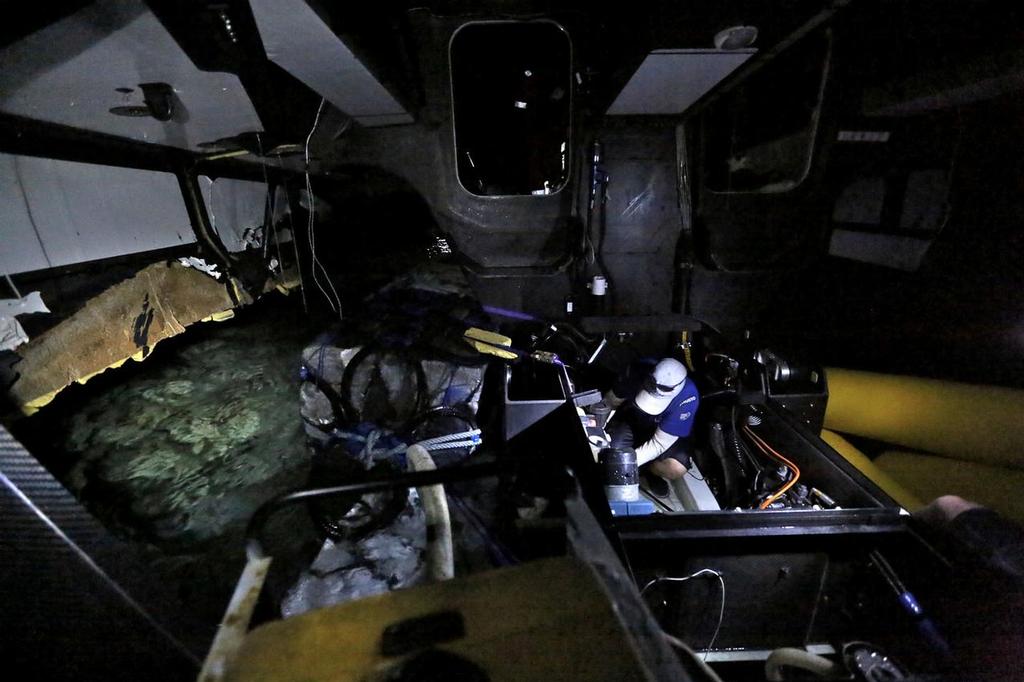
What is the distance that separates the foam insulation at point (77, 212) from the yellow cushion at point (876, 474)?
14.0ft

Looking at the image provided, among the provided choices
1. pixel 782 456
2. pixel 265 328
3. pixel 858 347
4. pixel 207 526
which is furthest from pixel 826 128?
pixel 207 526

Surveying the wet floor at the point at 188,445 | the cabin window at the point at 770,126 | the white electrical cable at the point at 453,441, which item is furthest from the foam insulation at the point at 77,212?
the cabin window at the point at 770,126

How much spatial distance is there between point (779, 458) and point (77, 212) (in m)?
4.16

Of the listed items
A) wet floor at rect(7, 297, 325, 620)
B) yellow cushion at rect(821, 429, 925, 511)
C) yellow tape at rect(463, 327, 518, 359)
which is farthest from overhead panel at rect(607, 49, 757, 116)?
wet floor at rect(7, 297, 325, 620)

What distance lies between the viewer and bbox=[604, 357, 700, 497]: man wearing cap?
2.72 meters

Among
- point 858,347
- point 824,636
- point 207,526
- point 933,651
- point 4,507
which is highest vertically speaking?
point 4,507

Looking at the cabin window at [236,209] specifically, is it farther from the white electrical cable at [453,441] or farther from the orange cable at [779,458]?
the orange cable at [779,458]

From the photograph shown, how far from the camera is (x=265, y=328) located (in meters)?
3.37

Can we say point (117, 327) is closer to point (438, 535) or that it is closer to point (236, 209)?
point (236, 209)

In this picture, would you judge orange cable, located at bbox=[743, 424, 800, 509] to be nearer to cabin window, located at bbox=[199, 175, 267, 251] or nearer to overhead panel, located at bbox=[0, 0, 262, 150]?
overhead panel, located at bbox=[0, 0, 262, 150]

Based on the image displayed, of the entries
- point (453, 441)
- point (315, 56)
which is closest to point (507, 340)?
point (453, 441)

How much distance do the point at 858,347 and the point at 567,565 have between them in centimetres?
430

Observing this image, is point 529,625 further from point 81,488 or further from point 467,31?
point 467,31

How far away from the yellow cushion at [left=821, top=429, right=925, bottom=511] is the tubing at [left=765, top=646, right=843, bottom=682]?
112cm
